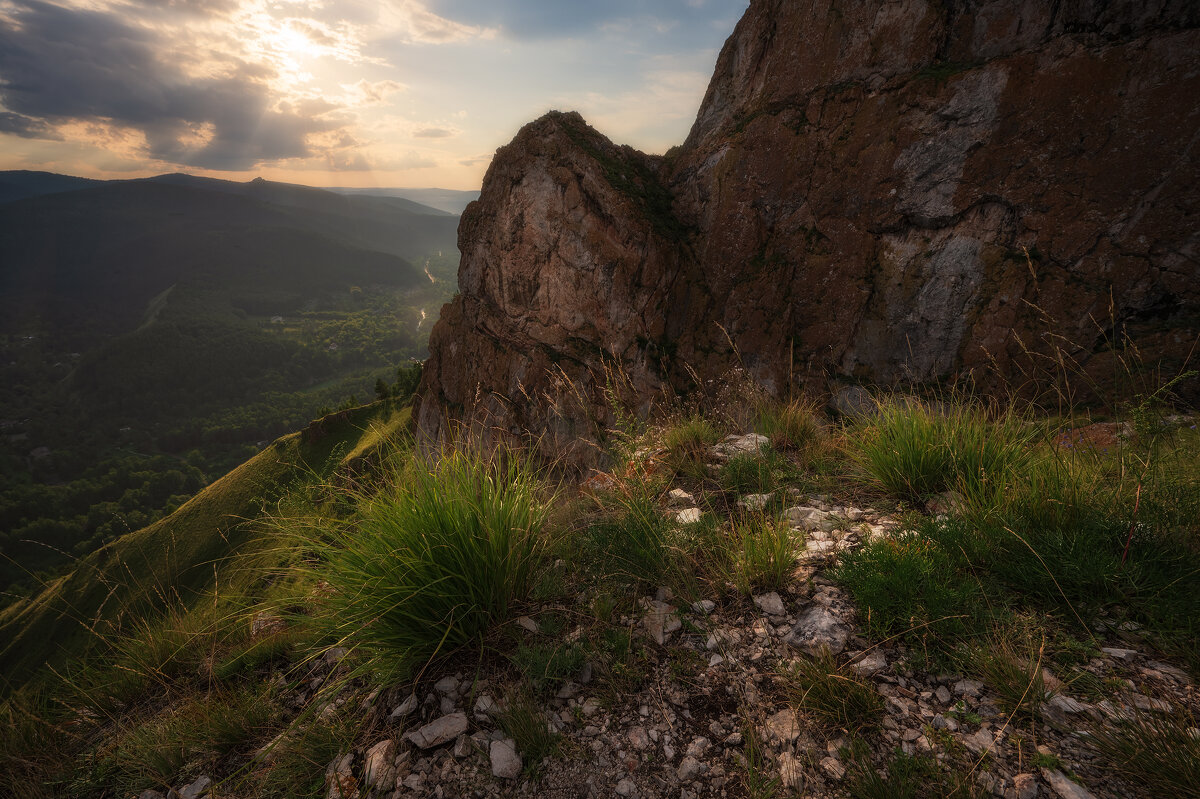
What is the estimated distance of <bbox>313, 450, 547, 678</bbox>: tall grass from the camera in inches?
99.9

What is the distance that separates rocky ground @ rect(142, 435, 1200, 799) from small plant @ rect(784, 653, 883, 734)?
2cm

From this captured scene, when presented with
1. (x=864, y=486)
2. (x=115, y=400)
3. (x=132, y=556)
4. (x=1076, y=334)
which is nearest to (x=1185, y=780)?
(x=864, y=486)

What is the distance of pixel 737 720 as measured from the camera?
2.24 m

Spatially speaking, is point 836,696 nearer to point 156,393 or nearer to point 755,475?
point 755,475

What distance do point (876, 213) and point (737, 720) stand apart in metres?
15.2

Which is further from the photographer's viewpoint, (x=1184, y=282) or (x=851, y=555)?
(x=1184, y=282)

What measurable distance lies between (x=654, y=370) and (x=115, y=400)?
171609 mm

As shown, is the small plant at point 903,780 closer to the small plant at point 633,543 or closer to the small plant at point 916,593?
the small plant at point 916,593

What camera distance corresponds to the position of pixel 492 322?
74.0 feet

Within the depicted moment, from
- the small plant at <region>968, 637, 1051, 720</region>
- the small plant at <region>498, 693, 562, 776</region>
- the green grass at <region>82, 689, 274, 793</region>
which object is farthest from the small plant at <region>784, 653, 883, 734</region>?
the green grass at <region>82, 689, 274, 793</region>

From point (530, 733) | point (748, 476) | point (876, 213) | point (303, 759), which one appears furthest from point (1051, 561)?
point (876, 213)

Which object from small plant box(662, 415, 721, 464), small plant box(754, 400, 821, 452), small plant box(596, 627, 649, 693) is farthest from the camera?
small plant box(754, 400, 821, 452)

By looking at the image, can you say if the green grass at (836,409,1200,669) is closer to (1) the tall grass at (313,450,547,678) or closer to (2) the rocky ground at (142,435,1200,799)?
(2) the rocky ground at (142,435,1200,799)

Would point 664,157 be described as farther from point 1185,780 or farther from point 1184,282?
point 1185,780
